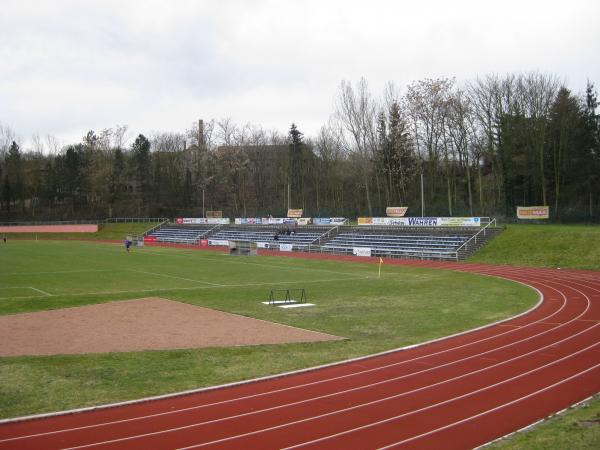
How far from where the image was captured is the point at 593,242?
1614 inches

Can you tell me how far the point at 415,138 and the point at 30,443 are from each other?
2474 inches

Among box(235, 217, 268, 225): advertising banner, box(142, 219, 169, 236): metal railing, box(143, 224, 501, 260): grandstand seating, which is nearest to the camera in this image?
box(143, 224, 501, 260): grandstand seating

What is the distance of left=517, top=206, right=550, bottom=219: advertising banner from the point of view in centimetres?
5192

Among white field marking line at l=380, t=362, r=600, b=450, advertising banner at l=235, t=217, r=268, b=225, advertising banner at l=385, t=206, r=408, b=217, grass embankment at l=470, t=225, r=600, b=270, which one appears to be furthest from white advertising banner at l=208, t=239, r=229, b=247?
white field marking line at l=380, t=362, r=600, b=450

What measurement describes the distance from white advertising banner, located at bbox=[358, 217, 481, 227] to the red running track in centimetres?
3568

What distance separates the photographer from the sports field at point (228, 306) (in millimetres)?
12516

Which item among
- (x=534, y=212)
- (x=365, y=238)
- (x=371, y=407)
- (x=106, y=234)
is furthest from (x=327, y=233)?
(x=371, y=407)

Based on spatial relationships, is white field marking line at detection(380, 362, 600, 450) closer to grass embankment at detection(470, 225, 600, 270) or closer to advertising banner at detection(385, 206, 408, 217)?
grass embankment at detection(470, 225, 600, 270)

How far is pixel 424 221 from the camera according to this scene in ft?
179

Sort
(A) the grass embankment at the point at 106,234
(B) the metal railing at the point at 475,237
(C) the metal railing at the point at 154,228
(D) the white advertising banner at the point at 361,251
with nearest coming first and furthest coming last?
(B) the metal railing at the point at 475,237 → (D) the white advertising banner at the point at 361,251 → (C) the metal railing at the point at 154,228 → (A) the grass embankment at the point at 106,234

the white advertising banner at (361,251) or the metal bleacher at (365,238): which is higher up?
the metal bleacher at (365,238)

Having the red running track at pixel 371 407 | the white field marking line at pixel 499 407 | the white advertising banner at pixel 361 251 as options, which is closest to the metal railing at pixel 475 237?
the white advertising banner at pixel 361 251

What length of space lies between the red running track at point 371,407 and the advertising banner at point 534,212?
3891 centimetres

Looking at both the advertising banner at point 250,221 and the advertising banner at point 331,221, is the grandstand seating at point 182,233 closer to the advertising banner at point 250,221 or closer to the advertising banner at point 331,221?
the advertising banner at point 250,221
